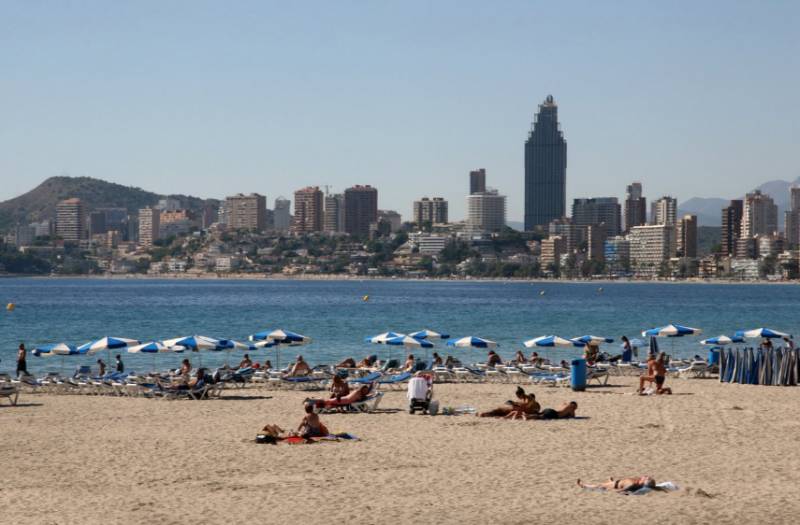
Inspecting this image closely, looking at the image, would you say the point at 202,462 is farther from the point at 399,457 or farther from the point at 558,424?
the point at 558,424

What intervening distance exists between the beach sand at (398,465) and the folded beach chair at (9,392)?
28 centimetres

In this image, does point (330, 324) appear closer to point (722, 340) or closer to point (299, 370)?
point (722, 340)

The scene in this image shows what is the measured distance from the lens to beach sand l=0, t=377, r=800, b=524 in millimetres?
13367

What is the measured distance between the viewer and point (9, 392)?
935 inches

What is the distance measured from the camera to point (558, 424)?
20469mm

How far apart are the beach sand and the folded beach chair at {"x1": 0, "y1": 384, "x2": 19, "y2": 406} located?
0.28 metres

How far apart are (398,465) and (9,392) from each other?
10613 mm

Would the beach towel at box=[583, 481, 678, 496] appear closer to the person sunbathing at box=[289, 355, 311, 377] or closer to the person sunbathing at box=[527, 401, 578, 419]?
the person sunbathing at box=[527, 401, 578, 419]

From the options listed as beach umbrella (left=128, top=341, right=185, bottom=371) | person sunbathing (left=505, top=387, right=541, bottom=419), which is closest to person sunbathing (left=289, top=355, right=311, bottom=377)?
beach umbrella (left=128, top=341, right=185, bottom=371)

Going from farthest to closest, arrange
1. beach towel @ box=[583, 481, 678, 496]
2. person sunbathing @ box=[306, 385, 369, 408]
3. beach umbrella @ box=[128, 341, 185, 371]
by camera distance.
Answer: beach umbrella @ box=[128, 341, 185, 371] → person sunbathing @ box=[306, 385, 369, 408] → beach towel @ box=[583, 481, 678, 496]

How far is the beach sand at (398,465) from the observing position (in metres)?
13.4

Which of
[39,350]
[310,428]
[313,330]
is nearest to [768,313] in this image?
[313,330]

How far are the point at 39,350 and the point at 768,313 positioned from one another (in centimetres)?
7401

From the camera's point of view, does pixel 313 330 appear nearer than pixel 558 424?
No
